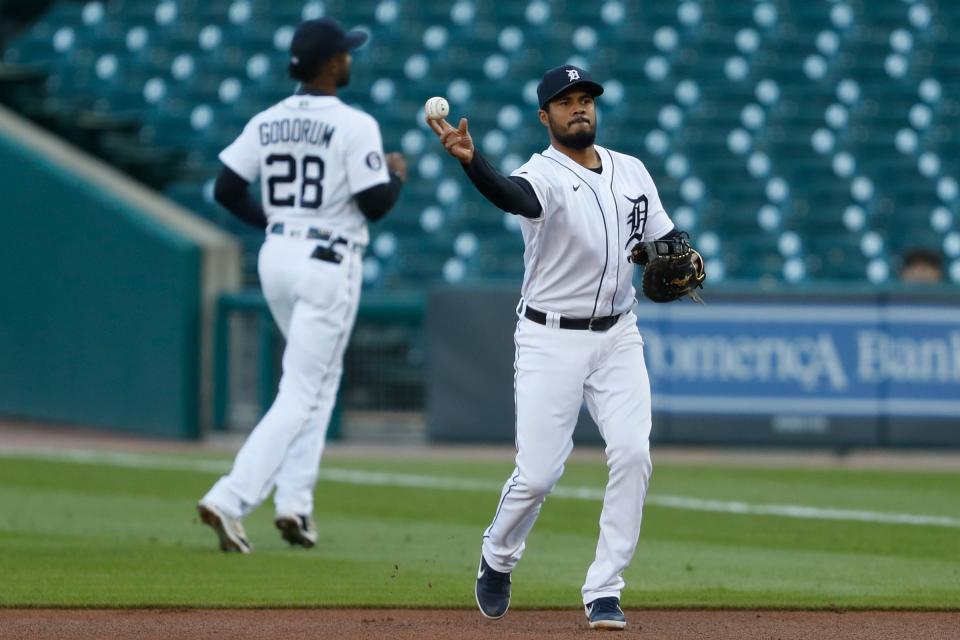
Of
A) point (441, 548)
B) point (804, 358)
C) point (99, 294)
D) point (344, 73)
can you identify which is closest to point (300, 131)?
point (344, 73)

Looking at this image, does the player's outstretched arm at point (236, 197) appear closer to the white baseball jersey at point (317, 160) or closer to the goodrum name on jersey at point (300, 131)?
the white baseball jersey at point (317, 160)

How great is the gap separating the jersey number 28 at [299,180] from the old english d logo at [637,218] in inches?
75.5

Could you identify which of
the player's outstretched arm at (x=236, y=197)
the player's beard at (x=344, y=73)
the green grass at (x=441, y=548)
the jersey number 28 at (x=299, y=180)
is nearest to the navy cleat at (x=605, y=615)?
the green grass at (x=441, y=548)

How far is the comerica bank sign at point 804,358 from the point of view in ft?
35.8

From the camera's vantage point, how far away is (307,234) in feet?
A: 20.8

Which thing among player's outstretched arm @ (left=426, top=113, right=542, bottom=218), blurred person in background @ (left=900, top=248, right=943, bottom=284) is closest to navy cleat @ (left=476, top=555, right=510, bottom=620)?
player's outstretched arm @ (left=426, top=113, right=542, bottom=218)

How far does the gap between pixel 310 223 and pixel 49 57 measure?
10.3 metres

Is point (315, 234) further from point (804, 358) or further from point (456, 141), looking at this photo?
point (804, 358)

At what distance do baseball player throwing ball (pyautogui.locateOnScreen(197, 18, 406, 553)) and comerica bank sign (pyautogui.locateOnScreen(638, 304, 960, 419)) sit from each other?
4883 millimetres

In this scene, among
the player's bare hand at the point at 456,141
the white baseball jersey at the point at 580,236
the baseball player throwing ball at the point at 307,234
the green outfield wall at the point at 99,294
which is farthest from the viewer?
the green outfield wall at the point at 99,294

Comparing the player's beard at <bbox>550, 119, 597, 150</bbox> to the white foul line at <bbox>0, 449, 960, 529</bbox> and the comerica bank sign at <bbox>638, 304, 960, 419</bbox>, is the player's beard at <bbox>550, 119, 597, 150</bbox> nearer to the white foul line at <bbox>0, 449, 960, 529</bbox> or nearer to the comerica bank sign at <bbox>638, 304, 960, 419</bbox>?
the white foul line at <bbox>0, 449, 960, 529</bbox>

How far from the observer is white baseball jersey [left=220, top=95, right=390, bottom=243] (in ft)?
20.8

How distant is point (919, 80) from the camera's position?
15312 mm

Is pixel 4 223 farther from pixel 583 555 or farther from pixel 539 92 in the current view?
pixel 539 92
